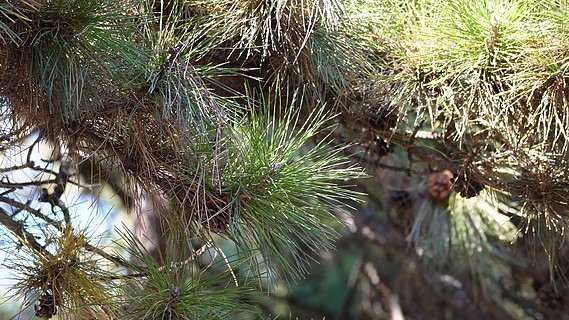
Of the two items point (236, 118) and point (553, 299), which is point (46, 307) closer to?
point (236, 118)

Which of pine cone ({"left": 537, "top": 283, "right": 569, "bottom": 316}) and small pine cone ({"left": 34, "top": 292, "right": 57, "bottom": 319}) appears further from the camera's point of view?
pine cone ({"left": 537, "top": 283, "right": 569, "bottom": 316})

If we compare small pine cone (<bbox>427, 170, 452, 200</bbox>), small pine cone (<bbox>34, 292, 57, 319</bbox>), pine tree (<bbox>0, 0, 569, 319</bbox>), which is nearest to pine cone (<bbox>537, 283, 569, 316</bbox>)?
small pine cone (<bbox>427, 170, 452, 200</bbox>)

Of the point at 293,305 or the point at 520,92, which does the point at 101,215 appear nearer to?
the point at 520,92

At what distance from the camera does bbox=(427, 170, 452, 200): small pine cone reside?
1.81 metres

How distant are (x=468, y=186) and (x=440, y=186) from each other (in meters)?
0.50

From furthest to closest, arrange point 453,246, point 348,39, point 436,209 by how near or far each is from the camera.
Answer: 1. point 453,246
2. point 436,209
3. point 348,39

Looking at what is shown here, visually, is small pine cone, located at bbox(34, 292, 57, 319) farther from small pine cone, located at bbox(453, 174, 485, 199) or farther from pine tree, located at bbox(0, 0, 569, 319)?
small pine cone, located at bbox(453, 174, 485, 199)

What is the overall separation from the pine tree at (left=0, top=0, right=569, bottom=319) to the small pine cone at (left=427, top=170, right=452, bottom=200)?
1.23 feet

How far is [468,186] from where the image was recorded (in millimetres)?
1353

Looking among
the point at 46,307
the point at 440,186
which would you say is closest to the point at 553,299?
the point at 440,186

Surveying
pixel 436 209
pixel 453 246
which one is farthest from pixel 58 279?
pixel 453 246

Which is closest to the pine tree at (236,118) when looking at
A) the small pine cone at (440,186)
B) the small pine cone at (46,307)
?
the small pine cone at (46,307)

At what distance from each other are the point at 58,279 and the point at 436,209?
3.54 ft

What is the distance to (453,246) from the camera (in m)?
2.13
